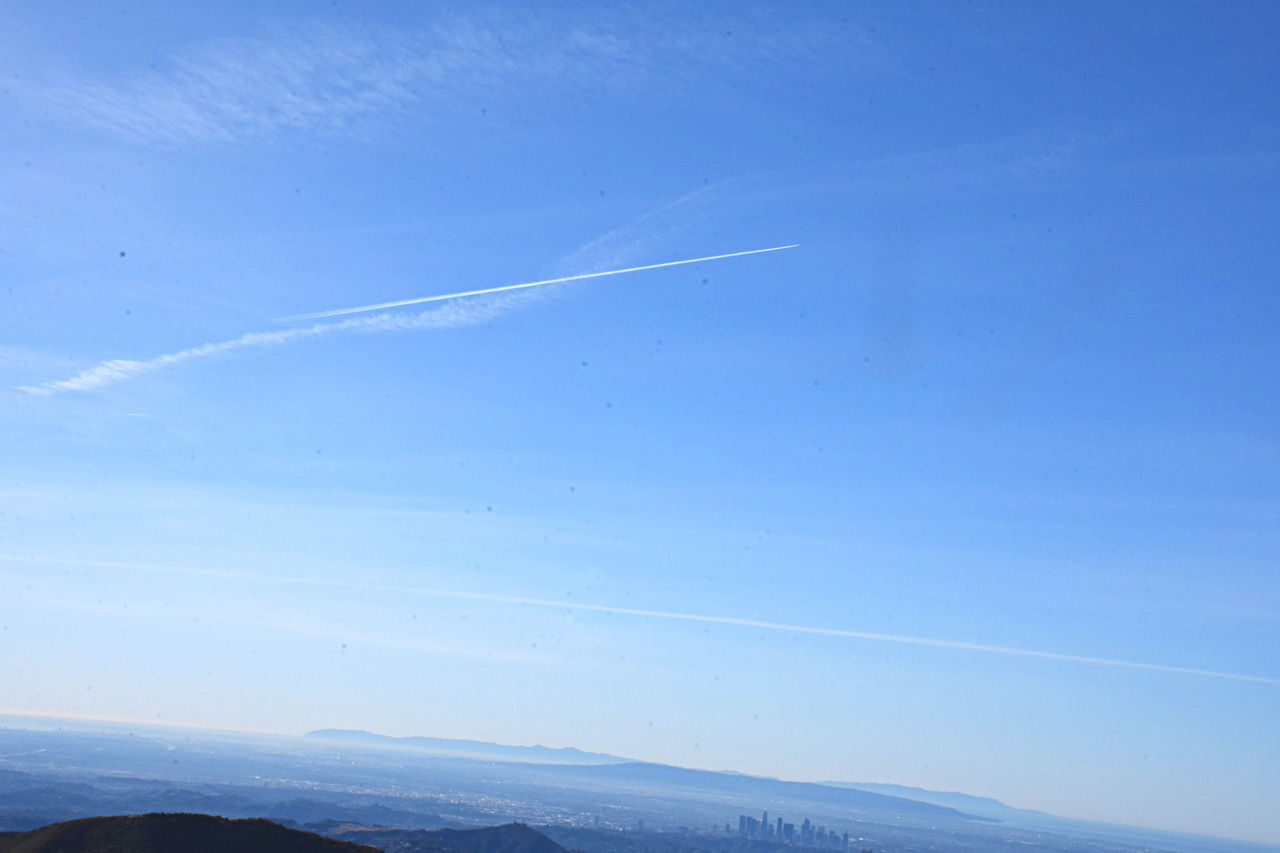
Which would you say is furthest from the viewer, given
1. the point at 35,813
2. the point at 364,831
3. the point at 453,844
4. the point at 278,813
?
the point at 278,813

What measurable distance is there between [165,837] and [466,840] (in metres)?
88.9

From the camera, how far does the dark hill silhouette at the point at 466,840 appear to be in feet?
406

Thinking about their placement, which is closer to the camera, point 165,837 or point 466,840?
point 165,837

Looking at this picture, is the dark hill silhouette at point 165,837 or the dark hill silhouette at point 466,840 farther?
the dark hill silhouette at point 466,840

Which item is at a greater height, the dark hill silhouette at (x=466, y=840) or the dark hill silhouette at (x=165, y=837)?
the dark hill silhouette at (x=165, y=837)

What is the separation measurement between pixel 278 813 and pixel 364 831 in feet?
159

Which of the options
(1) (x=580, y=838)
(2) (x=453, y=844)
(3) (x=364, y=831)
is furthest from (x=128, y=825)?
(1) (x=580, y=838)

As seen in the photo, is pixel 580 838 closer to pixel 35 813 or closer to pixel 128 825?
pixel 35 813

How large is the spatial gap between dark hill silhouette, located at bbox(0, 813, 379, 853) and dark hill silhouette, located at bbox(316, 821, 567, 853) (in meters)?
72.9

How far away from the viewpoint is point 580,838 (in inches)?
7849

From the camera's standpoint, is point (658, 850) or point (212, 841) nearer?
point (212, 841)

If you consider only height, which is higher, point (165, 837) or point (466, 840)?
point (165, 837)

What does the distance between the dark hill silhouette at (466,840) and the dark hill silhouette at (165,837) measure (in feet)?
239

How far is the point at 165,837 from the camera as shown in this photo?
4875cm
